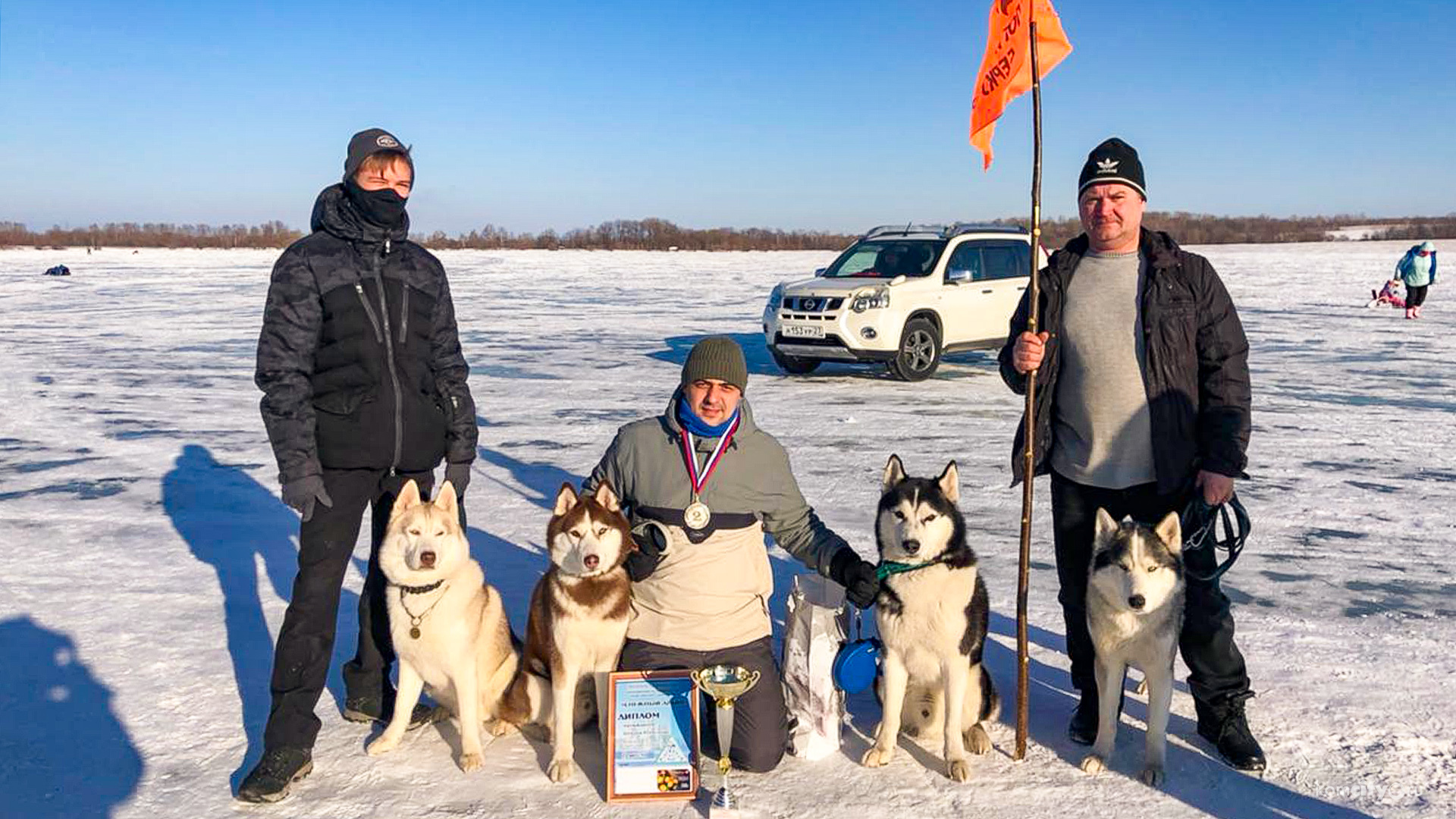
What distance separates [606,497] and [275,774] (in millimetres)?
1410

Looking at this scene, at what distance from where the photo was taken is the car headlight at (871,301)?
483 inches

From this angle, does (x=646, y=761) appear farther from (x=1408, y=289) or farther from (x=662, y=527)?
(x=1408, y=289)

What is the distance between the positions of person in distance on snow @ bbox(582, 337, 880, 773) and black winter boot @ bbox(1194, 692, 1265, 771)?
1.33 metres

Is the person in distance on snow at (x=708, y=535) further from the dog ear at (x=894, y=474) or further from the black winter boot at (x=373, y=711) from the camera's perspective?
the black winter boot at (x=373, y=711)

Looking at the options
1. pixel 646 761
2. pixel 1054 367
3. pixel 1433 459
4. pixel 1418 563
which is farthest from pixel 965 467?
pixel 646 761

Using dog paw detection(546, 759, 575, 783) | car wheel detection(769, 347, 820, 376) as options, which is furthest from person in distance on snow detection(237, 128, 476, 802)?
car wheel detection(769, 347, 820, 376)

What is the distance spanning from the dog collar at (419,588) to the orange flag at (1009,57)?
2.60m

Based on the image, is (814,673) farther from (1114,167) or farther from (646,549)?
(1114,167)

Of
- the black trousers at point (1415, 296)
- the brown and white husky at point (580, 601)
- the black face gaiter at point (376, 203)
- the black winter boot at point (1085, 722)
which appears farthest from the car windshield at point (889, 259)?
the black trousers at point (1415, 296)

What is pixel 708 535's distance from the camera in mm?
3727

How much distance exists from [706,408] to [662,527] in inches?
18.4

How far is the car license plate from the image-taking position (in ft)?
40.8

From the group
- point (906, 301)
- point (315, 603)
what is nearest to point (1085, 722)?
point (315, 603)

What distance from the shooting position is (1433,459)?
8.12 m
